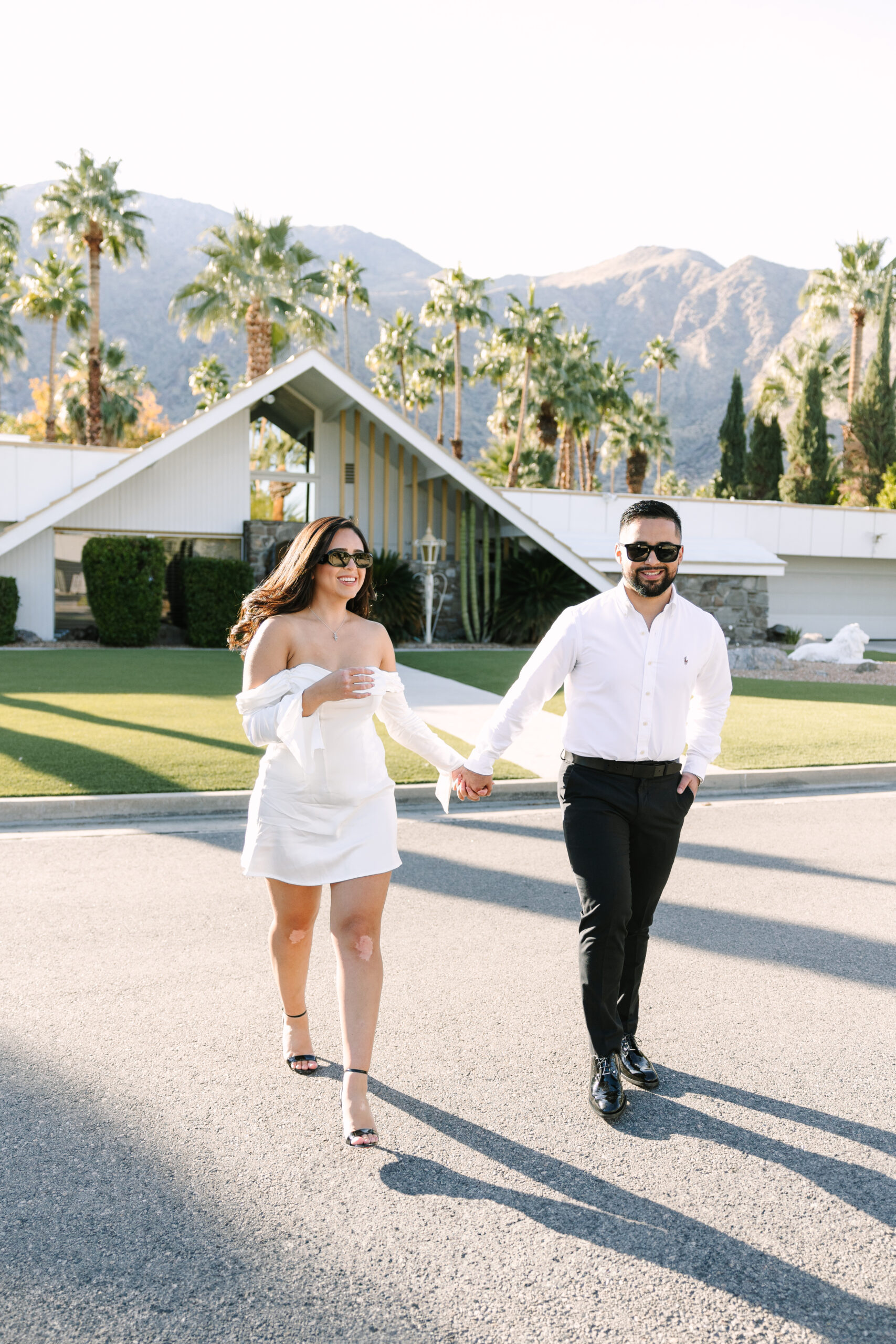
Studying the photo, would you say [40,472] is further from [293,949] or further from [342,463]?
[293,949]

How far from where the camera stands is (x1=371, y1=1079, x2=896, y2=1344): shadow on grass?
7.97 feet

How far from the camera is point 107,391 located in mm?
46844

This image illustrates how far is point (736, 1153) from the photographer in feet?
10.3

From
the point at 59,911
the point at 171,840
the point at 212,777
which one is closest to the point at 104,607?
the point at 212,777

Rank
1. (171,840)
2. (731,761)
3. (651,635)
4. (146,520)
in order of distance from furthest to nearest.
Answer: (146,520), (731,761), (171,840), (651,635)

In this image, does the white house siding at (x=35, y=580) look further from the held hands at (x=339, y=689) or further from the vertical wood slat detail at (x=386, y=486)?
the held hands at (x=339, y=689)

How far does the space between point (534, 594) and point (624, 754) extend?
65.4ft

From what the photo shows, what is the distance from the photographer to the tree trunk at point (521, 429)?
1751 inches

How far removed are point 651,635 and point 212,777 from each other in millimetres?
5412

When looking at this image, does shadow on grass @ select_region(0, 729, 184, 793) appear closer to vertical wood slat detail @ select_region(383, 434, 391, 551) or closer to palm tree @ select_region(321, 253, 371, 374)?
vertical wood slat detail @ select_region(383, 434, 391, 551)

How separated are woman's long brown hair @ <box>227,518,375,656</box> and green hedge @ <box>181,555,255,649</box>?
18633 millimetres

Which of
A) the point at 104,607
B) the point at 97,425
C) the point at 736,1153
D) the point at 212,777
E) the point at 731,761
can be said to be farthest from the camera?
the point at 97,425

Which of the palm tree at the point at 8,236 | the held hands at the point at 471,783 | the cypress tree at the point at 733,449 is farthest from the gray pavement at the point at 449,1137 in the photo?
the cypress tree at the point at 733,449

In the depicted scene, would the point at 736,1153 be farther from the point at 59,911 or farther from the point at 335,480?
the point at 335,480
